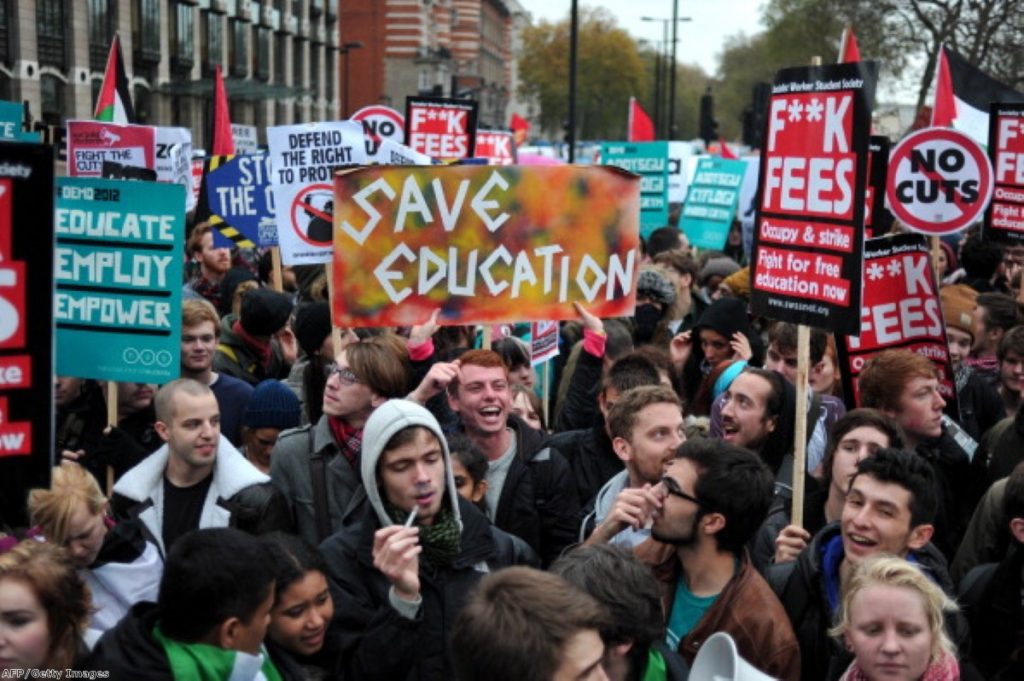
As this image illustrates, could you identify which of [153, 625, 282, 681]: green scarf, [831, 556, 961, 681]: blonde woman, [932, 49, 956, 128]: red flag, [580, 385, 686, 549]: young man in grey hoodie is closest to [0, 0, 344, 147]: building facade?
[932, 49, 956, 128]: red flag

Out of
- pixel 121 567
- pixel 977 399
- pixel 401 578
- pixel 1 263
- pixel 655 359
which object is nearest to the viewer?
pixel 1 263

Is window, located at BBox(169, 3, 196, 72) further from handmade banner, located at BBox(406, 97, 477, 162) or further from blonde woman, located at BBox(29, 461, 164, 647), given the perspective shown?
blonde woman, located at BBox(29, 461, 164, 647)

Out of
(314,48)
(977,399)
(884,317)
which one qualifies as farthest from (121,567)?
(314,48)

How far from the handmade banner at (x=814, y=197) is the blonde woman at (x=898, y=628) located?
6.29 ft

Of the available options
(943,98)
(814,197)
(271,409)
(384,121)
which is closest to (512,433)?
(271,409)

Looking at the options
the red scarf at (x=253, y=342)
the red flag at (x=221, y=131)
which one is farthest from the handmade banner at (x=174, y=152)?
the red scarf at (x=253, y=342)

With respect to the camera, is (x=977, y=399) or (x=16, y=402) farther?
(x=977, y=399)

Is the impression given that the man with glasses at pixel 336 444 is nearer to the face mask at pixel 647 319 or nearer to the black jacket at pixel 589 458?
the black jacket at pixel 589 458

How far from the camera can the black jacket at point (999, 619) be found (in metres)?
4.25

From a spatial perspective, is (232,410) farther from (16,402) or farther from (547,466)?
(16,402)

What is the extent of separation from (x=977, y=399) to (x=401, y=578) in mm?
4211

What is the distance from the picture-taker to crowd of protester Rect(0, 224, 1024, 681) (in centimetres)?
349

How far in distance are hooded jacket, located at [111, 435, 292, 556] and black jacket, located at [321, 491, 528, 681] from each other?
77 centimetres

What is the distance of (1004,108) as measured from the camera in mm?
9438
